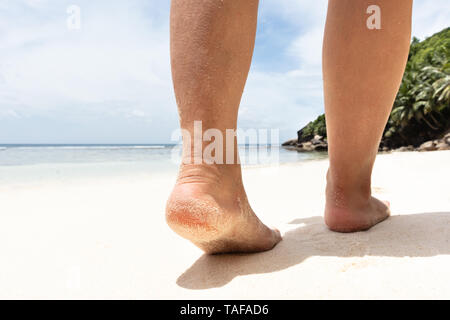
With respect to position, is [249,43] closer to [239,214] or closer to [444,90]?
[239,214]

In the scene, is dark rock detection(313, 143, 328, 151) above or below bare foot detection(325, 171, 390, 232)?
below

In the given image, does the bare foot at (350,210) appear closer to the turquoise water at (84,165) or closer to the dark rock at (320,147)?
the turquoise water at (84,165)

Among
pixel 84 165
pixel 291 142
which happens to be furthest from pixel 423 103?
pixel 291 142

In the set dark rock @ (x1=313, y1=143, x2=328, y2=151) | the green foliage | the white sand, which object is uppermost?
the green foliage

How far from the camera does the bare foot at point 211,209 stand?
75cm

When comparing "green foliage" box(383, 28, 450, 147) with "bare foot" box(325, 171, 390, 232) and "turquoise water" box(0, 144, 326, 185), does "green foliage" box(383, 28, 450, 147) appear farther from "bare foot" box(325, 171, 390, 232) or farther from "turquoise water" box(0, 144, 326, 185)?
"bare foot" box(325, 171, 390, 232)

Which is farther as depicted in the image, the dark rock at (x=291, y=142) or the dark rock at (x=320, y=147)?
the dark rock at (x=291, y=142)

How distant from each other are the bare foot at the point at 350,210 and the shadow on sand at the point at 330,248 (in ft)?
0.10

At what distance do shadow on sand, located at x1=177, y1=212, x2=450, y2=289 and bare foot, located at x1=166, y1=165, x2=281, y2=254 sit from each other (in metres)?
0.06

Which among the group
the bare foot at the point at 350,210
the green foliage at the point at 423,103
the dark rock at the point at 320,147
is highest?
the green foliage at the point at 423,103

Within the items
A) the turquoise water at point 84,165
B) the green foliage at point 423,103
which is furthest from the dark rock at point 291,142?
the turquoise water at point 84,165

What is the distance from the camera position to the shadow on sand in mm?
804

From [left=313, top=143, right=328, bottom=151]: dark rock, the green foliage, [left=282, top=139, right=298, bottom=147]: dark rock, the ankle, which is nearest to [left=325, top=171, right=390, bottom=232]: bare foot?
the ankle
